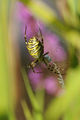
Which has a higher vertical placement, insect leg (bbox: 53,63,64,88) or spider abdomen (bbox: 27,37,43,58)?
spider abdomen (bbox: 27,37,43,58)

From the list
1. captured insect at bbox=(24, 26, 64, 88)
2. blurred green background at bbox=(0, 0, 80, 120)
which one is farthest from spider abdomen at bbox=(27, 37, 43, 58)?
blurred green background at bbox=(0, 0, 80, 120)

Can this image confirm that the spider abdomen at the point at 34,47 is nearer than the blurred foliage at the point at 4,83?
Yes

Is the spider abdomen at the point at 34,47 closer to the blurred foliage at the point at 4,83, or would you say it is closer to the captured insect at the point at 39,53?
the captured insect at the point at 39,53

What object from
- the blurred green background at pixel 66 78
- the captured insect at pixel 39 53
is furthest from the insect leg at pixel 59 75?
the blurred green background at pixel 66 78

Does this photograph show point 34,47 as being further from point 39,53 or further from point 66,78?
point 66,78

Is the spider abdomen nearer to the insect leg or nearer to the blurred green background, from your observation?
the insect leg

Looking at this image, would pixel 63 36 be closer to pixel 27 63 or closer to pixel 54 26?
pixel 54 26

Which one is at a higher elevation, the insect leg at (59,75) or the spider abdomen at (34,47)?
the spider abdomen at (34,47)

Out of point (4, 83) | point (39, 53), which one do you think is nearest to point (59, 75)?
point (39, 53)
